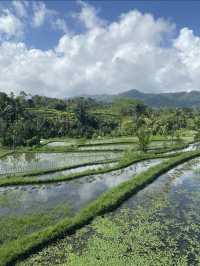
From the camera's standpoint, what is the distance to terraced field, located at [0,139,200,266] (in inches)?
511

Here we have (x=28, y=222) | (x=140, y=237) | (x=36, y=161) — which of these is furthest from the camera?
(x=36, y=161)

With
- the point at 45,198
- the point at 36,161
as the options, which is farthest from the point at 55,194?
the point at 36,161

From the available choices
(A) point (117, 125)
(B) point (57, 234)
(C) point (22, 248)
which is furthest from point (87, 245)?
(A) point (117, 125)

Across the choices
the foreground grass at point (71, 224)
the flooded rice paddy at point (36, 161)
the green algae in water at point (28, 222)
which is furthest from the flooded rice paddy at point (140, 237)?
the flooded rice paddy at point (36, 161)

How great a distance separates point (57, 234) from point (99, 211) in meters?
3.85

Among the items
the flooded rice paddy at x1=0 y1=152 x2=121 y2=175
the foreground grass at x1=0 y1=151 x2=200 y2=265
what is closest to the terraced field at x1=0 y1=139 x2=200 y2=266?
the foreground grass at x1=0 y1=151 x2=200 y2=265

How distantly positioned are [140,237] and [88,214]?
12.7 ft

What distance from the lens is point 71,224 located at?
52.3 ft

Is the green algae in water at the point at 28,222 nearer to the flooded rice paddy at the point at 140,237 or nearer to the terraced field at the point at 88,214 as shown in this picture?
the terraced field at the point at 88,214

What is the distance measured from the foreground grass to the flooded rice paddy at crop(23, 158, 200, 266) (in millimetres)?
374

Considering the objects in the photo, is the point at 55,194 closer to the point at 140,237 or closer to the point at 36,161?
the point at 140,237

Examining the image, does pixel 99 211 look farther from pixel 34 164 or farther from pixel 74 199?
pixel 34 164

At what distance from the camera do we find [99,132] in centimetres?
8000

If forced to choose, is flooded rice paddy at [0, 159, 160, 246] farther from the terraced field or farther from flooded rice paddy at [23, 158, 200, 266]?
flooded rice paddy at [23, 158, 200, 266]
